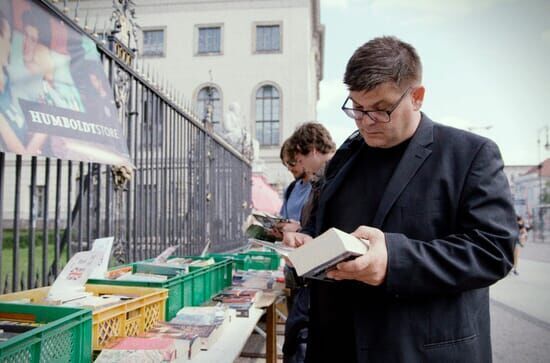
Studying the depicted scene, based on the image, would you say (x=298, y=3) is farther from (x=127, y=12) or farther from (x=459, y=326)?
(x=459, y=326)

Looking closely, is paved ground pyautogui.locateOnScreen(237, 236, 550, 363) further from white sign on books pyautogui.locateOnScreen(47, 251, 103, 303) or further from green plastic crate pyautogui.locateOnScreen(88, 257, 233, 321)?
white sign on books pyautogui.locateOnScreen(47, 251, 103, 303)

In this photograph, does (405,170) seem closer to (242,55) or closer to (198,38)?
(242,55)

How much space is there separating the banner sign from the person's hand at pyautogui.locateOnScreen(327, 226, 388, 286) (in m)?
1.70

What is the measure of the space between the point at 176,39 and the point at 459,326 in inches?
1150

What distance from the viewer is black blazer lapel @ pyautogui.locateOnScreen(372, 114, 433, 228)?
1486mm

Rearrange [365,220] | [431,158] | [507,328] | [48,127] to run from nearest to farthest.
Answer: [431,158]
[365,220]
[48,127]
[507,328]

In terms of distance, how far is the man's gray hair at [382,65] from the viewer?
1.46 m

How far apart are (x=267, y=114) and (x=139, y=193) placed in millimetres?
23090

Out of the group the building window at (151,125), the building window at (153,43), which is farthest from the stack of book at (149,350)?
the building window at (153,43)

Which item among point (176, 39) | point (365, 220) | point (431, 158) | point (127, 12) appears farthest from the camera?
point (176, 39)

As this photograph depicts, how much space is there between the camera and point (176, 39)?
27953 millimetres

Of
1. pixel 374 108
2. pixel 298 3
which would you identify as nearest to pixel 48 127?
pixel 374 108

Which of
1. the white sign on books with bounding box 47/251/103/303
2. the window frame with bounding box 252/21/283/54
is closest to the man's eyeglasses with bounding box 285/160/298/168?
the white sign on books with bounding box 47/251/103/303

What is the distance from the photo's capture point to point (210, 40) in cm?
2784
